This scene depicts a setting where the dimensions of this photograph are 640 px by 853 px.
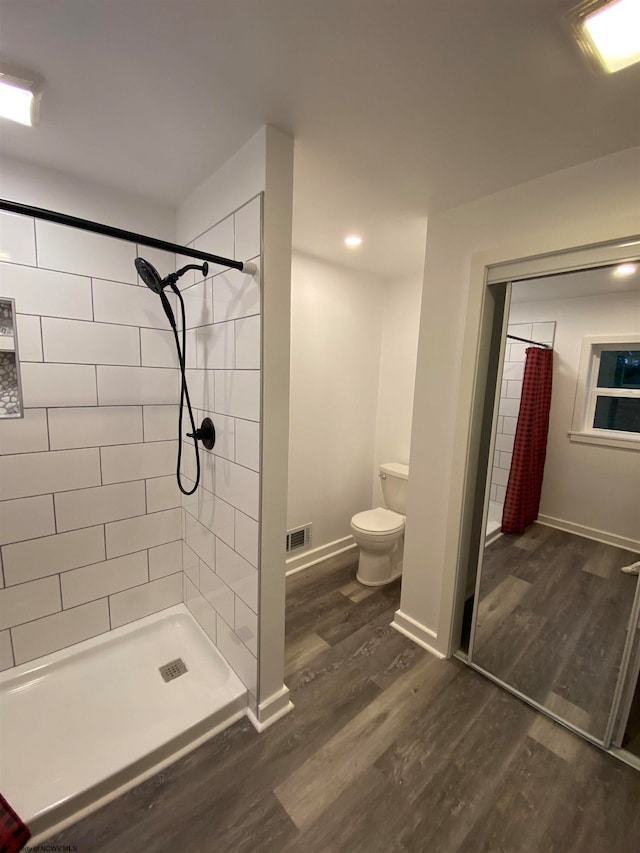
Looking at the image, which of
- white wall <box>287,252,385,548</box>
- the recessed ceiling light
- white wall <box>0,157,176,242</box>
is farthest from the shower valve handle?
the recessed ceiling light

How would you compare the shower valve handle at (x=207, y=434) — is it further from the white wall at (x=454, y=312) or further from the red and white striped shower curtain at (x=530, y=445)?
the red and white striped shower curtain at (x=530, y=445)

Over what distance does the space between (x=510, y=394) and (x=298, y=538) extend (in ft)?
5.72

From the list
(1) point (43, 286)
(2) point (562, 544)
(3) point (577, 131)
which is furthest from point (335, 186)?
(2) point (562, 544)

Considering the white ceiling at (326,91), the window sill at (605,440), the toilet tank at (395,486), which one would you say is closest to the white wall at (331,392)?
the toilet tank at (395,486)

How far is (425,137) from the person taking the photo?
118 cm

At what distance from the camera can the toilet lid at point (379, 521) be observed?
2.33 meters

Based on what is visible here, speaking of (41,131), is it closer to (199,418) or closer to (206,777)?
(199,418)

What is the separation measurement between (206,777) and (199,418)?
1.41 m

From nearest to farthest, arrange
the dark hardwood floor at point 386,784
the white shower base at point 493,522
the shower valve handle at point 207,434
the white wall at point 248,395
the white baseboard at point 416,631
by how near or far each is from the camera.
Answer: the dark hardwood floor at point 386,784
the white wall at point 248,395
the shower valve handle at point 207,434
the white shower base at point 493,522
the white baseboard at point 416,631

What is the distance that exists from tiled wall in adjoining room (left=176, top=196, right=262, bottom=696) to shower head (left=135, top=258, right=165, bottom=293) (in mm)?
229

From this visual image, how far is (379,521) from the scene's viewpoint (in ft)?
8.00

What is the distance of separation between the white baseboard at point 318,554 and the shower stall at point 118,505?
0.83 metres

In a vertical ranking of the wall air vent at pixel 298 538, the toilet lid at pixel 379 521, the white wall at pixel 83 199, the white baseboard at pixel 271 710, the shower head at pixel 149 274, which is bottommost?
the white baseboard at pixel 271 710

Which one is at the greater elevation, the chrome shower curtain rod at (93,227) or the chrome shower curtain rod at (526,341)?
the chrome shower curtain rod at (93,227)
